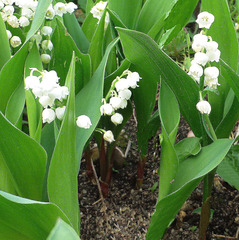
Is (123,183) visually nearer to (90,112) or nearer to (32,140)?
(90,112)

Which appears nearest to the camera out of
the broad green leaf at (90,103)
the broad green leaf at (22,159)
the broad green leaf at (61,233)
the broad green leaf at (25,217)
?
the broad green leaf at (61,233)

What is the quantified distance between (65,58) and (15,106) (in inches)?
8.6

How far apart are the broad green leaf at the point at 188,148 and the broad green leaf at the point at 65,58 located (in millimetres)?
342

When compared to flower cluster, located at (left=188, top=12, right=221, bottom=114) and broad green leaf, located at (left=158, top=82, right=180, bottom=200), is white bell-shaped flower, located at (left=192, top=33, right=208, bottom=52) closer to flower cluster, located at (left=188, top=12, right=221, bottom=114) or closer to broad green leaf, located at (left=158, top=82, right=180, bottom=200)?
flower cluster, located at (left=188, top=12, right=221, bottom=114)

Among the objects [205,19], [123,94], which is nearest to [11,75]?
[123,94]

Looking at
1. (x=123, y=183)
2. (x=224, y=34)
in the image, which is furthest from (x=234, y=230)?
(x=224, y=34)

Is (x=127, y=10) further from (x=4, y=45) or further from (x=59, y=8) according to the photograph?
(x=4, y=45)

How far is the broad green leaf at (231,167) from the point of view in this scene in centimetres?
110

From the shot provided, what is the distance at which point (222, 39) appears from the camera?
1123 mm

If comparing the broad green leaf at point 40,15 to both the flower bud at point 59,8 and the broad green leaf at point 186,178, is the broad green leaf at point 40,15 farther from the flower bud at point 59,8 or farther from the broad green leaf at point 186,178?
Result: the broad green leaf at point 186,178

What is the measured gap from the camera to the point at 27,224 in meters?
0.82

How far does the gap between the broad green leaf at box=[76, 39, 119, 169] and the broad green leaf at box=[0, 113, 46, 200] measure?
0.10m

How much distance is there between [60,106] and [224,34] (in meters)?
0.53

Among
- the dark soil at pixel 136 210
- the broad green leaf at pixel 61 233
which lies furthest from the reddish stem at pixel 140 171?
the broad green leaf at pixel 61 233
